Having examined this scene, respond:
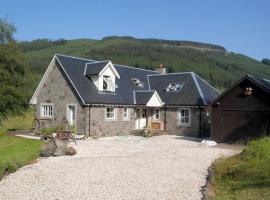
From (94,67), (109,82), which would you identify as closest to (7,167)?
(94,67)

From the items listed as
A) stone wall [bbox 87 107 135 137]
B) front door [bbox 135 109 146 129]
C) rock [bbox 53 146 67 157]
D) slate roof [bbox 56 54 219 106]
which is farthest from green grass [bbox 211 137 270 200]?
front door [bbox 135 109 146 129]

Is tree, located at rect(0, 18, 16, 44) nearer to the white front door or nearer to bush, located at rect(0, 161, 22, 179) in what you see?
the white front door

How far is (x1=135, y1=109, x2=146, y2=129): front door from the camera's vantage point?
107ft

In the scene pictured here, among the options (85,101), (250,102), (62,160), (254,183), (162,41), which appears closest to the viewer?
(254,183)

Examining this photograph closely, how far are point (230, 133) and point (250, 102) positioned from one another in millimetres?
2442

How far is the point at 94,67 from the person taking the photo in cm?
2983

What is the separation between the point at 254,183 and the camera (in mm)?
11633

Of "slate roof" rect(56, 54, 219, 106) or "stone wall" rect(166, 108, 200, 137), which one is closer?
"slate roof" rect(56, 54, 219, 106)

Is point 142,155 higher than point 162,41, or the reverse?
point 162,41

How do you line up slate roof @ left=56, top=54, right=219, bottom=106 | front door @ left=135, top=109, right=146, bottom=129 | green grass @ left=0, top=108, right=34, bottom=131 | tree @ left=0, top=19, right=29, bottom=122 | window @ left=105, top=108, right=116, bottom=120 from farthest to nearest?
green grass @ left=0, top=108, right=34, bottom=131
tree @ left=0, top=19, right=29, bottom=122
front door @ left=135, top=109, right=146, bottom=129
window @ left=105, top=108, right=116, bottom=120
slate roof @ left=56, top=54, right=219, bottom=106

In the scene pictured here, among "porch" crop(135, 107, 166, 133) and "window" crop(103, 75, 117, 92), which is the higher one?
"window" crop(103, 75, 117, 92)

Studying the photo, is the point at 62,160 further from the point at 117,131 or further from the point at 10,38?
the point at 10,38

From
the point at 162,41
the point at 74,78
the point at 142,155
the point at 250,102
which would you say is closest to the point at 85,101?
the point at 74,78

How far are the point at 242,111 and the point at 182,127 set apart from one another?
298 inches
